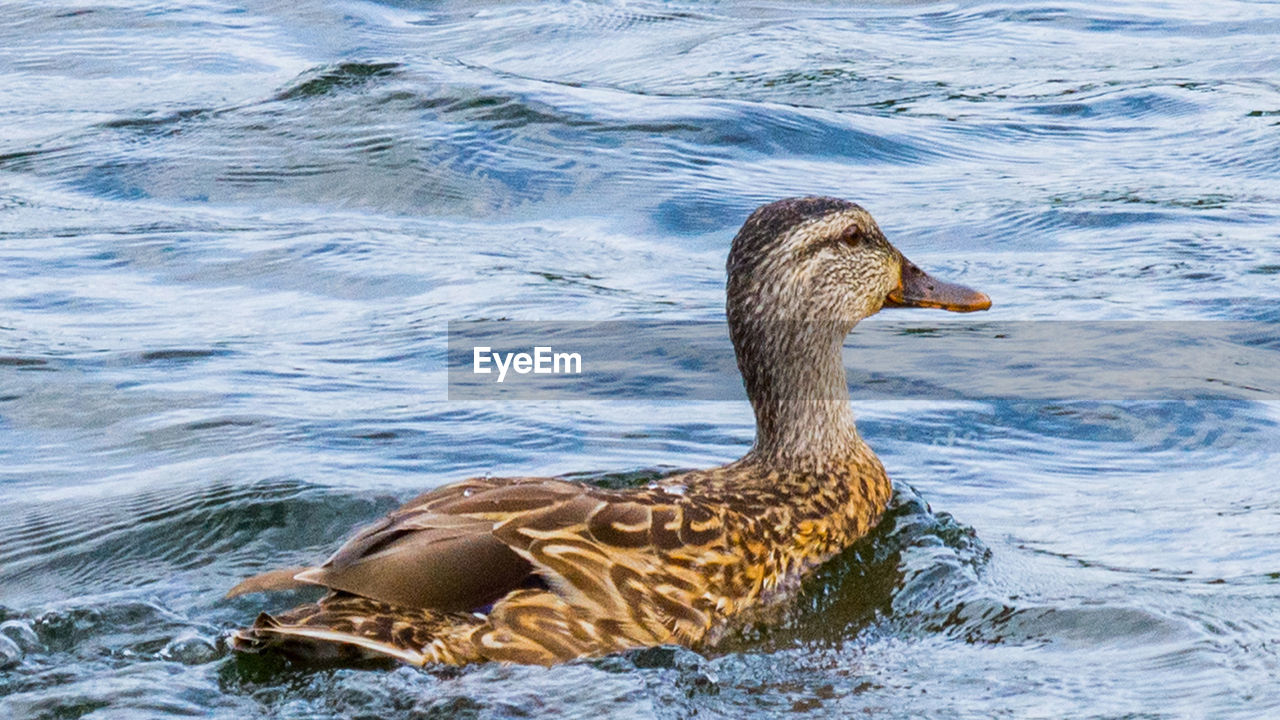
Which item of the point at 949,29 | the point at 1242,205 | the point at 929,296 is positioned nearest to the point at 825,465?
the point at 929,296

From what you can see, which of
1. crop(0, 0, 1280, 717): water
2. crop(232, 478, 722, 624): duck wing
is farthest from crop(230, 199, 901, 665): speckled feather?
crop(0, 0, 1280, 717): water

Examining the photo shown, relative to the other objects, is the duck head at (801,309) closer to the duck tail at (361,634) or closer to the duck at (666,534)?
the duck at (666,534)

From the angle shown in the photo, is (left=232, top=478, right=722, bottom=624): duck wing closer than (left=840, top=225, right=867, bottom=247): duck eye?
Yes

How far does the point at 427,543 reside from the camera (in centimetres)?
578

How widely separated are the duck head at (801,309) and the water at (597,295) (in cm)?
49

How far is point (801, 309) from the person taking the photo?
7320mm

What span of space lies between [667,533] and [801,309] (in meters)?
1.46

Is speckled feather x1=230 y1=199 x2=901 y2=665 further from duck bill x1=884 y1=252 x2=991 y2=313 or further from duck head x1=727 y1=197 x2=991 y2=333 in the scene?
duck bill x1=884 y1=252 x2=991 y2=313

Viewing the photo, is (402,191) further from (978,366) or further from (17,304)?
(978,366)

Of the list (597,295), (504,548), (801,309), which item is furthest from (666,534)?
(597,295)

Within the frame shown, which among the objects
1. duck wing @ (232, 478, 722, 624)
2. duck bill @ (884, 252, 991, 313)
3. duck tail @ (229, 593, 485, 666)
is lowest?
duck tail @ (229, 593, 485, 666)

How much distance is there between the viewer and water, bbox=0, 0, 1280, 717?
6.02m

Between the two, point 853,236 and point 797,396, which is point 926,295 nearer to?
point 853,236

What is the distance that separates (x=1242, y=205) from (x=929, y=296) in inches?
198
